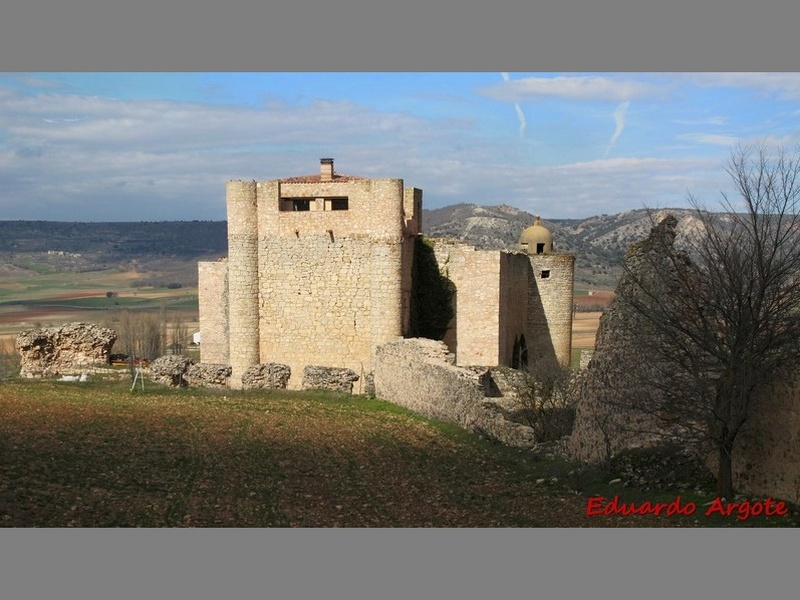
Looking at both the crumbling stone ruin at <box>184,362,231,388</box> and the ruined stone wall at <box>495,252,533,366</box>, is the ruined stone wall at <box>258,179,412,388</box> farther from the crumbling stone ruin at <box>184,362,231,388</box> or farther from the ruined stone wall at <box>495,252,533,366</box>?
the ruined stone wall at <box>495,252,533,366</box>

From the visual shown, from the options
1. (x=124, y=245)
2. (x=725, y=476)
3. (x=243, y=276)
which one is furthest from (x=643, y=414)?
(x=124, y=245)

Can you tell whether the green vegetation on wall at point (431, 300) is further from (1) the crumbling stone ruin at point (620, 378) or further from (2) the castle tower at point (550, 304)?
(1) the crumbling stone ruin at point (620, 378)

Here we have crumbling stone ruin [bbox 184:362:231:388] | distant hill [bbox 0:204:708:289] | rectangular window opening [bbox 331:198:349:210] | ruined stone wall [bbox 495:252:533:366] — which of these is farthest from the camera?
distant hill [bbox 0:204:708:289]

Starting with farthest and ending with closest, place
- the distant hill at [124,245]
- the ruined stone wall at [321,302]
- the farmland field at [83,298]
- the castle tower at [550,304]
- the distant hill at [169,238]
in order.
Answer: the distant hill at [124,245], the distant hill at [169,238], the farmland field at [83,298], the castle tower at [550,304], the ruined stone wall at [321,302]

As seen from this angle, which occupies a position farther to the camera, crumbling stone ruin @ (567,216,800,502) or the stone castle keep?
the stone castle keep

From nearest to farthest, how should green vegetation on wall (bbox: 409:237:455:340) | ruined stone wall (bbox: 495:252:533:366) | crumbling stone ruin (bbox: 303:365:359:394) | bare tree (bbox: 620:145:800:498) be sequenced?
bare tree (bbox: 620:145:800:498), crumbling stone ruin (bbox: 303:365:359:394), green vegetation on wall (bbox: 409:237:455:340), ruined stone wall (bbox: 495:252:533:366)

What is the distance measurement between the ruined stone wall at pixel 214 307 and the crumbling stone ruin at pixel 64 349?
366 centimetres

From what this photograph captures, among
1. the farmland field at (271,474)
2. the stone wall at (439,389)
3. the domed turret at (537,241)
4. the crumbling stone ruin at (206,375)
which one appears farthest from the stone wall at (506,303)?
the farmland field at (271,474)

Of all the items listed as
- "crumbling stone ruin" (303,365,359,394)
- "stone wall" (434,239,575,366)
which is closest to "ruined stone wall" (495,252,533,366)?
"stone wall" (434,239,575,366)

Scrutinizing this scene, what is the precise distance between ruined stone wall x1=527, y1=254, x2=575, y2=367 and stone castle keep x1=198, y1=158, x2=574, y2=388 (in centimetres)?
288

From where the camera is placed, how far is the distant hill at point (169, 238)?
64.2 m

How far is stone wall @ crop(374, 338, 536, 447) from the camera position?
16156mm

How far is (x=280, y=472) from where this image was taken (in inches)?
509

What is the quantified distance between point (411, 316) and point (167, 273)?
54184 millimetres
